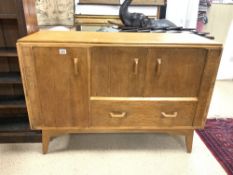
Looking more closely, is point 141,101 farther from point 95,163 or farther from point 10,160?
point 10,160

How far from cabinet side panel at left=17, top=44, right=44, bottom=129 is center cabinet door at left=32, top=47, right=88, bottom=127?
0.08ft

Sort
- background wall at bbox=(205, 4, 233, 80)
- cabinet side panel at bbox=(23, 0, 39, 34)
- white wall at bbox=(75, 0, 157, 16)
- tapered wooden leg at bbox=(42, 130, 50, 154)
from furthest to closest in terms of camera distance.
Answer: background wall at bbox=(205, 4, 233, 80) < white wall at bbox=(75, 0, 157, 16) < tapered wooden leg at bbox=(42, 130, 50, 154) < cabinet side panel at bbox=(23, 0, 39, 34)

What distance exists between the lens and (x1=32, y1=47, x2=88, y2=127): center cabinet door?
114cm

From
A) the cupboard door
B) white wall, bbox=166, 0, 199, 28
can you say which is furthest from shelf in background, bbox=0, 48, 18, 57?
white wall, bbox=166, 0, 199, 28

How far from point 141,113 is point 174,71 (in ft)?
1.16

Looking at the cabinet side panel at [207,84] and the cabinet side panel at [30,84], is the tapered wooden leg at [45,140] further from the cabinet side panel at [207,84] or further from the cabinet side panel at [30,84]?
the cabinet side panel at [207,84]

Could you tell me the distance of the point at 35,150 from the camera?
1.46m

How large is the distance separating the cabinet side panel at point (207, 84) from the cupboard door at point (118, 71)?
0.39 m

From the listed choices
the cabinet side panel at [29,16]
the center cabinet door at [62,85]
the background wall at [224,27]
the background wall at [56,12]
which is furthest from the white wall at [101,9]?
the center cabinet door at [62,85]

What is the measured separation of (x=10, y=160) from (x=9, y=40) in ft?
2.78

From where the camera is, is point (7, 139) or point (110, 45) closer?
point (110, 45)

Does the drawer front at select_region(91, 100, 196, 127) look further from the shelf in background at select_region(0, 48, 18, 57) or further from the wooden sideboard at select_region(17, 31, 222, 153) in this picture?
the shelf in background at select_region(0, 48, 18, 57)

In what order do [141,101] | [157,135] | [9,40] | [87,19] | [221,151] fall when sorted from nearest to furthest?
1. [141,101]
2. [9,40]
3. [221,151]
4. [157,135]
5. [87,19]

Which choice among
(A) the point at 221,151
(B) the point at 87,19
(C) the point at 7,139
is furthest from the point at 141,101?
(B) the point at 87,19
